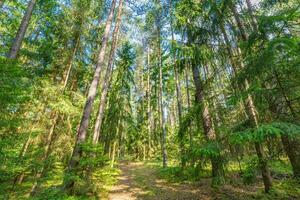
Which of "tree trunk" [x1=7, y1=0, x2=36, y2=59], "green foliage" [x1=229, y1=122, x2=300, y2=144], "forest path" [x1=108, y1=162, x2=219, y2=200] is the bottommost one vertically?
"forest path" [x1=108, y1=162, x2=219, y2=200]

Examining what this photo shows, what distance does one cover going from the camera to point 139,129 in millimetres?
24922

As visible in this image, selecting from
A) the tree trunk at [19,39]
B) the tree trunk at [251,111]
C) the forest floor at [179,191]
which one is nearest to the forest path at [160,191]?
the forest floor at [179,191]

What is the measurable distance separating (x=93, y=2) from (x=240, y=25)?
1089cm

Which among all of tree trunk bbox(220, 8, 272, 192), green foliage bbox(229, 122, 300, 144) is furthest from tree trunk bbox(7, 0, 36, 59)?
green foliage bbox(229, 122, 300, 144)

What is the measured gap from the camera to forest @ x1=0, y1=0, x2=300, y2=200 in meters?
4.48

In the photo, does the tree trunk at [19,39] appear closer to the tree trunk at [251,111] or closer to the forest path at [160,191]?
the forest path at [160,191]

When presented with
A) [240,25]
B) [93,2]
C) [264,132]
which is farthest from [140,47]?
[264,132]

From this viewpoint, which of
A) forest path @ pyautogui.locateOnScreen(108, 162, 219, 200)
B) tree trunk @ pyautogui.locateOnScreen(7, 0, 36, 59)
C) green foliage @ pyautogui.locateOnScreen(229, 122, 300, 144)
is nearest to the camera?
green foliage @ pyautogui.locateOnScreen(229, 122, 300, 144)

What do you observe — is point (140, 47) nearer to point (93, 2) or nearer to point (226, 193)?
point (93, 2)

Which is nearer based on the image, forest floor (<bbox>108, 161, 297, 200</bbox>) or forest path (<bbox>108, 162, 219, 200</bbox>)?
forest floor (<bbox>108, 161, 297, 200</bbox>)

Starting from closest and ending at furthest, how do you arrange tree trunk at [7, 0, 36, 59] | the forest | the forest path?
1. the forest
2. tree trunk at [7, 0, 36, 59]
3. the forest path

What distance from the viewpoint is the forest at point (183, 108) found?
4484mm

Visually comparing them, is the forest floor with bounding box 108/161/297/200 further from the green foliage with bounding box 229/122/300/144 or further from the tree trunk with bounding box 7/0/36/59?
the tree trunk with bounding box 7/0/36/59

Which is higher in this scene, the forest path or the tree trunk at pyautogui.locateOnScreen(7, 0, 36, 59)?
the tree trunk at pyautogui.locateOnScreen(7, 0, 36, 59)
